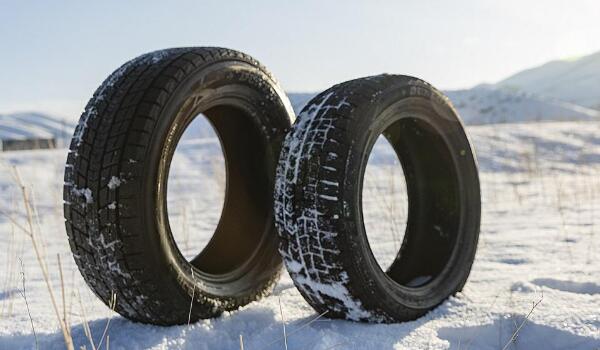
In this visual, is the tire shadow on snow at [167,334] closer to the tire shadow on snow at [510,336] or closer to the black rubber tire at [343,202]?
the black rubber tire at [343,202]

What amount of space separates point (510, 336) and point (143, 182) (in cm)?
148

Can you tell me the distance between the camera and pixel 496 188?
7.56m

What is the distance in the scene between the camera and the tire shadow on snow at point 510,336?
1.88 meters

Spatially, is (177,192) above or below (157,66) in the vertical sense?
below

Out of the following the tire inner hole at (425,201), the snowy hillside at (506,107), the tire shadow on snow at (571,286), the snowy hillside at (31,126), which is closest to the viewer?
the tire shadow on snow at (571,286)

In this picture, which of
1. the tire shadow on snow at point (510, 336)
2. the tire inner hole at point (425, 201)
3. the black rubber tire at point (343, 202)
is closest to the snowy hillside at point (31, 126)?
the tire inner hole at point (425, 201)

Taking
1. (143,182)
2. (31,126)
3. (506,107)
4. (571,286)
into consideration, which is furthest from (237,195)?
(506,107)

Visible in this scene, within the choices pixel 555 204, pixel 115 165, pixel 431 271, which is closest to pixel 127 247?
pixel 115 165

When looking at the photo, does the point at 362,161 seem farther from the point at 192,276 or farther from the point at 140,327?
the point at 140,327

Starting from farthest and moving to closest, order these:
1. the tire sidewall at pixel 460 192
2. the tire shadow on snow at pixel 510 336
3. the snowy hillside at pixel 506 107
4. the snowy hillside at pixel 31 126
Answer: the snowy hillside at pixel 506 107 → the snowy hillside at pixel 31 126 → the tire sidewall at pixel 460 192 → the tire shadow on snow at pixel 510 336

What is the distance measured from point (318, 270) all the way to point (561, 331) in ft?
3.01

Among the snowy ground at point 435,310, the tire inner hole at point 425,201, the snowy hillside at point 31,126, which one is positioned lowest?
the snowy hillside at point 31,126

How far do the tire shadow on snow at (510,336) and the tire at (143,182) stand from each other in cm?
94

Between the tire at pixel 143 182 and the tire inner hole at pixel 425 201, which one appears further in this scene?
the tire inner hole at pixel 425 201
